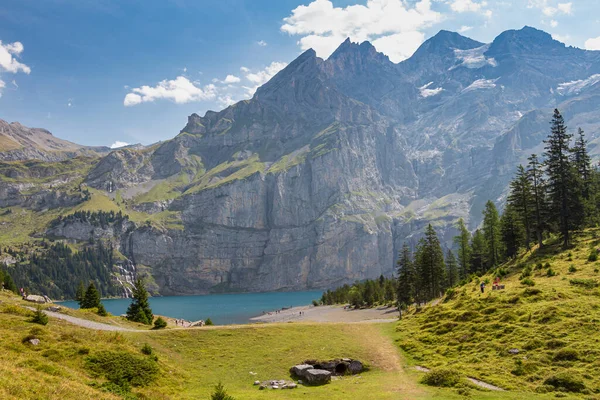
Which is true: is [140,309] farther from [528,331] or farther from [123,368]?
[528,331]

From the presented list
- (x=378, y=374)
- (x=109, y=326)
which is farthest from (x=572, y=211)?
(x=109, y=326)

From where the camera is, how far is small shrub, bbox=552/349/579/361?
26.3 m

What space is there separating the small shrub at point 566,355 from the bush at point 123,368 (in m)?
28.0

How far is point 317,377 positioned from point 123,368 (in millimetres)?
14259

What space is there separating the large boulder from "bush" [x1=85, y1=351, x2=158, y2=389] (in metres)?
11.6

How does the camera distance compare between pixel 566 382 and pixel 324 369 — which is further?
pixel 324 369

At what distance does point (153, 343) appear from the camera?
37.2 meters

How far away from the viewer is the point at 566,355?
26641 mm

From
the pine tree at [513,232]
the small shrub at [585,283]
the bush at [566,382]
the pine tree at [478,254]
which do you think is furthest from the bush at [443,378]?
the pine tree at [478,254]

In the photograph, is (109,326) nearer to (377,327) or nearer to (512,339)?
(377,327)

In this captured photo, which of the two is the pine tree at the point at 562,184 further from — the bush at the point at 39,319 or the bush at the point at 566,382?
the bush at the point at 39,319

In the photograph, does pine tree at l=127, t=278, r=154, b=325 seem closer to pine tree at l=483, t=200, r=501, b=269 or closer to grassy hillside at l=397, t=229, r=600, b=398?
grassy hillside at l=397, t=229, r=600, b=398

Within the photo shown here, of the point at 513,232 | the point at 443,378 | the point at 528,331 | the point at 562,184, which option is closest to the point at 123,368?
the point at 443,378

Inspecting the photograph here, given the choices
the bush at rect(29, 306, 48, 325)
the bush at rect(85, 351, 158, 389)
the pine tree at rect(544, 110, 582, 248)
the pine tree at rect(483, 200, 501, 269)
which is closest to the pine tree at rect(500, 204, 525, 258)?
the pine tree at rect(483, 200, 501, 269)
